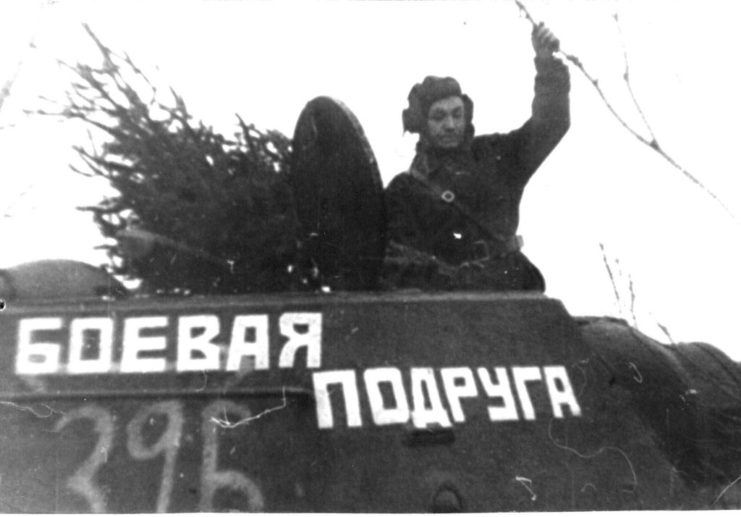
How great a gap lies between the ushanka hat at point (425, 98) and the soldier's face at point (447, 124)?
21 millimetres

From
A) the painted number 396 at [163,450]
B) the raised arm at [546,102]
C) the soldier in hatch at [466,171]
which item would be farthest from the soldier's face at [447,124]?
the painted number 396 at [163,450]

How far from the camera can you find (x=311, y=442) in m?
3.23

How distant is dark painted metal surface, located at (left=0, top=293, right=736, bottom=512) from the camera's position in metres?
3.21

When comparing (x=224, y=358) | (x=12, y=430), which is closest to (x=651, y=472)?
(x=224, y=358)

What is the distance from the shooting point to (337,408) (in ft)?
10.7

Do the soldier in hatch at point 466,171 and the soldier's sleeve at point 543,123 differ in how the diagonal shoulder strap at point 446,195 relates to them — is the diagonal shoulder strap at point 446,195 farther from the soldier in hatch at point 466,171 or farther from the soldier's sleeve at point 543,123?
the soldier's sleeve at point 543,123

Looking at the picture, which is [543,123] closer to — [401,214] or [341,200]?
[401,214]

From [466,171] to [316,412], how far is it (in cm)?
119

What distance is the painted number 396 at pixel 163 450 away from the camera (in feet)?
10.5

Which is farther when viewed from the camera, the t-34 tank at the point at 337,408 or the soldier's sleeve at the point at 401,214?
the soldier's sleeve at the point at 401,214

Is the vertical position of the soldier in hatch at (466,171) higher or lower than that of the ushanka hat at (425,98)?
lower

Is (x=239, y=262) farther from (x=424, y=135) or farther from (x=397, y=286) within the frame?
(x=424, y=135)

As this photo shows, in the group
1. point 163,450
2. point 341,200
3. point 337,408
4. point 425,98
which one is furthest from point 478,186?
point 163,450

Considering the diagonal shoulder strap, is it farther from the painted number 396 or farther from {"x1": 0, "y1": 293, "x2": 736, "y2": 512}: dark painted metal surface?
the painted number 396
